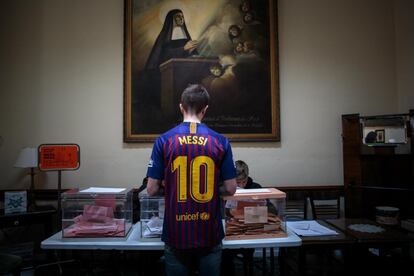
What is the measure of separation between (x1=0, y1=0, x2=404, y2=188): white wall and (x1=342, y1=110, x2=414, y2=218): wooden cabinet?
46 cm

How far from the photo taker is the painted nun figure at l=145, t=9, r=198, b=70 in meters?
3.48

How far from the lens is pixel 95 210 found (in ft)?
6.10

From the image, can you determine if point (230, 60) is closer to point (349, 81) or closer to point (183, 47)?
point (183, 47)

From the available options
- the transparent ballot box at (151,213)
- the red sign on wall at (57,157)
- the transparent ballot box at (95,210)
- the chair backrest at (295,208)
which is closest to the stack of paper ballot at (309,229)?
the transparent ballot box at (151,213)

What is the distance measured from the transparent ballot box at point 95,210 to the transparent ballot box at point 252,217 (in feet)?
2.13

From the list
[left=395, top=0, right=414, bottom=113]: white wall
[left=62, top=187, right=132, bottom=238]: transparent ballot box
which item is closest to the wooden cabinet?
[left=395, top=0, right=414, bottom=113]: white wall

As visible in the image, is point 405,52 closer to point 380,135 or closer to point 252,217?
point 380,135

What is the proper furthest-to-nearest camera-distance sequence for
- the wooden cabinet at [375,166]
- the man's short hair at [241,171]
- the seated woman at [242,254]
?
the wooden cabinet at [375,166]
the man's short hair at [241,171]
the seated woman at [242,254]

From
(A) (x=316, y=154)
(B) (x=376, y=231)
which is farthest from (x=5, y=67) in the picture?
(B) (x=376, y=231)

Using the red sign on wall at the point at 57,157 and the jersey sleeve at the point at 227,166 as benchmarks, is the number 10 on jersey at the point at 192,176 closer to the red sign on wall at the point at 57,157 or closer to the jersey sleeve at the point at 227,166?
the jersey sleeve at the point at 227,166

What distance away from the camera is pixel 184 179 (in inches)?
56.3

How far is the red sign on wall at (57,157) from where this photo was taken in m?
2.88

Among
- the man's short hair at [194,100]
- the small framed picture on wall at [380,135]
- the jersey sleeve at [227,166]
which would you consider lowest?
the jersey sleeve at [227,166]

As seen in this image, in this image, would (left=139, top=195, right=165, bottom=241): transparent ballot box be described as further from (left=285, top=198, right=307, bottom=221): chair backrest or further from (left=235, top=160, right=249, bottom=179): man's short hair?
(left=285, top=198, right=307, bottom=221): chair backrest
